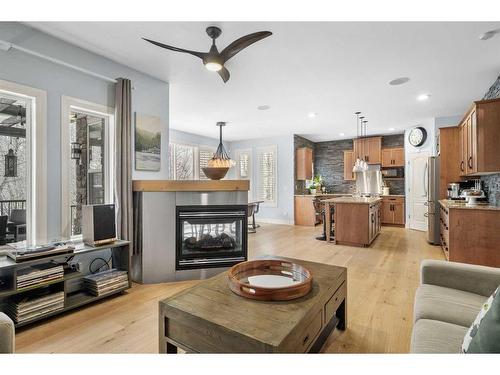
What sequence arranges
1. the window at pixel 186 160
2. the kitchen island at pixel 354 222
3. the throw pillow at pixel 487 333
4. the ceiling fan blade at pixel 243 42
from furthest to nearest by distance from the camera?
the window at pixel 186 160, the kitchen island at pixel 354 222, the ceiling fan blade at pixel 243 42, the throw pillow at pixel 487 333

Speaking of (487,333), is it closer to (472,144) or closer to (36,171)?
(36,171)

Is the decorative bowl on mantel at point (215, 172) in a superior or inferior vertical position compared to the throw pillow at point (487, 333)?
superior

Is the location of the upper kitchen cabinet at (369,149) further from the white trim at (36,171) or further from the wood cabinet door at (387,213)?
the white trim at (36,171)

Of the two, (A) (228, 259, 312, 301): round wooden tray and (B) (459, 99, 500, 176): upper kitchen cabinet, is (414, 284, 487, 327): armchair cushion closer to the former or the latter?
(A) (228, 259, 312, 301): round wooden tray

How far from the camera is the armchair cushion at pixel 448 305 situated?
1.40m

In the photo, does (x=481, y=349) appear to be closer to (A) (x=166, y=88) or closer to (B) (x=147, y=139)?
(B) (x=147, y=139)

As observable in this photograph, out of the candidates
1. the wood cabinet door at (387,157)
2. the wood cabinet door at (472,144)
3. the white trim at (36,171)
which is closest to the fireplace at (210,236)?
the white trim at (36,171)

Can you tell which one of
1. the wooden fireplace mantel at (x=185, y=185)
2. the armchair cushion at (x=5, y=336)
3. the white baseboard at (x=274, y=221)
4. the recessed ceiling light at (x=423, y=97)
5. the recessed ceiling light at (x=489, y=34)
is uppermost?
the recessed ceiling light at (x=423, y=97)

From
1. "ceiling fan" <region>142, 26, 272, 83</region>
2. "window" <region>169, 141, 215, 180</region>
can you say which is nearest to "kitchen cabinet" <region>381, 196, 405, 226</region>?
"window" <region>169, 141, 215, 180</region>

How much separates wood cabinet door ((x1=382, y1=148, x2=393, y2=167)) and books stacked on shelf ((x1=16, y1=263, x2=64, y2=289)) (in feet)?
25.2

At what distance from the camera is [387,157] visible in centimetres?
736

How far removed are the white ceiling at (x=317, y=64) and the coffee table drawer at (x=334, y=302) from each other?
2.31 metres

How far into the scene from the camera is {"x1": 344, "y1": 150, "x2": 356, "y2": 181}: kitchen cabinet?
7.91 metres
